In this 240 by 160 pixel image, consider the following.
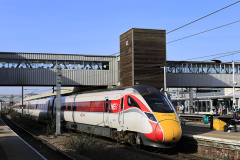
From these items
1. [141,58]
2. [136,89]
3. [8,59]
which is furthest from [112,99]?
[8,59]

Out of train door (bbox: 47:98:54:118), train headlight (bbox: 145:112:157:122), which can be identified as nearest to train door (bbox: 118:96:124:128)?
train headlight (bbox: 145:112:157:122)

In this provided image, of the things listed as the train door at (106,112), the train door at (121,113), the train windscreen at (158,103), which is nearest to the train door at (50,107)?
the train door at (106,112)

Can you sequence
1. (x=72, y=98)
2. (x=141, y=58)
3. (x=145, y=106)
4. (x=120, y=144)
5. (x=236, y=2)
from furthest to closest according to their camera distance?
(x=141, y=58)
(x=72, y=98)
(x=120, y=144)
(x=145, y=106)
(x=236, y=2)

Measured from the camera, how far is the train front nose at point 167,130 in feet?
41.1

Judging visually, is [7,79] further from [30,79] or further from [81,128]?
[81,128]

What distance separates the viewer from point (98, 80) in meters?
39.1

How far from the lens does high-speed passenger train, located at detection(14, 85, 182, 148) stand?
503 inches

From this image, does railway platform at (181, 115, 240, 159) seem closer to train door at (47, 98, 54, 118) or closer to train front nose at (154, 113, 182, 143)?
train front nose at (154, 113, 182, 143)

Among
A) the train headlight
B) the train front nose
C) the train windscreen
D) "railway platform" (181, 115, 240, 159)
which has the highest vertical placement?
the train windscreen

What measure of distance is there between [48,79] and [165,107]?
26.9m

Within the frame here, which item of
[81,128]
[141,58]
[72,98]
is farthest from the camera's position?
[141,58]

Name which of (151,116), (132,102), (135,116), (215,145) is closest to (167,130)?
(151,116)

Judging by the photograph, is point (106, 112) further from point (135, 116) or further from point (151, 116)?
point (151, 116)

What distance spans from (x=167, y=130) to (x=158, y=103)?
1674 mm
